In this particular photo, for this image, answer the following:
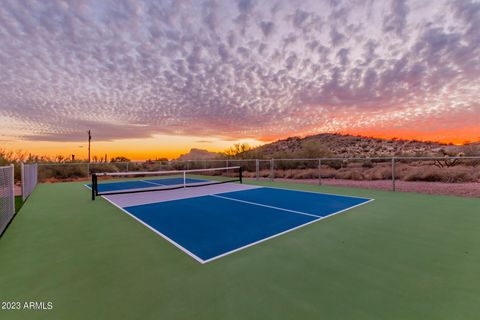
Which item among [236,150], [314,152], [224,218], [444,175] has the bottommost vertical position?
[224,218]

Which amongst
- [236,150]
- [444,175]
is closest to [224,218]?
[444,175]

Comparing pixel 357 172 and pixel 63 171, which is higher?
pixel 63 171

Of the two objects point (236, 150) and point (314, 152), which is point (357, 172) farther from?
point (236, 150)

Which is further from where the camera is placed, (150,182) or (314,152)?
(314,152)

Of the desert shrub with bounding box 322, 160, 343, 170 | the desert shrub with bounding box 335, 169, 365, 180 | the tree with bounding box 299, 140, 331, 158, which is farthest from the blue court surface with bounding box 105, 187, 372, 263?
the tree with bounding box 299, 140, 331, 158

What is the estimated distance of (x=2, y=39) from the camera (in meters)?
8.23

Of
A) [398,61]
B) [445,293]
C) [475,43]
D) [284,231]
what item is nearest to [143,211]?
[284,231]

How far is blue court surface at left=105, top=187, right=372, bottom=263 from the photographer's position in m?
3.49

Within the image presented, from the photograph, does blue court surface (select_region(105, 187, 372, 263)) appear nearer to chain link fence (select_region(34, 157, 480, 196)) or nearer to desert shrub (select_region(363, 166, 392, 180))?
chain link fence (select_region(34, 157, 480, 196))

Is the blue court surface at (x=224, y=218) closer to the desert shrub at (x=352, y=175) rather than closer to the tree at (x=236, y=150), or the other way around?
the desert shrub at (x=352, y=175)

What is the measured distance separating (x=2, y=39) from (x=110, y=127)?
10.8 metres

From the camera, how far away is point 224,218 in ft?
16.2

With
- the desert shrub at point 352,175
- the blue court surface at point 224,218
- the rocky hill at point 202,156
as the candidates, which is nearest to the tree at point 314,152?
the desert shrub at point 352,175

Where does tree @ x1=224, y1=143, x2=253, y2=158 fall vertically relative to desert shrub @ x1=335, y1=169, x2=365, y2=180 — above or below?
above
